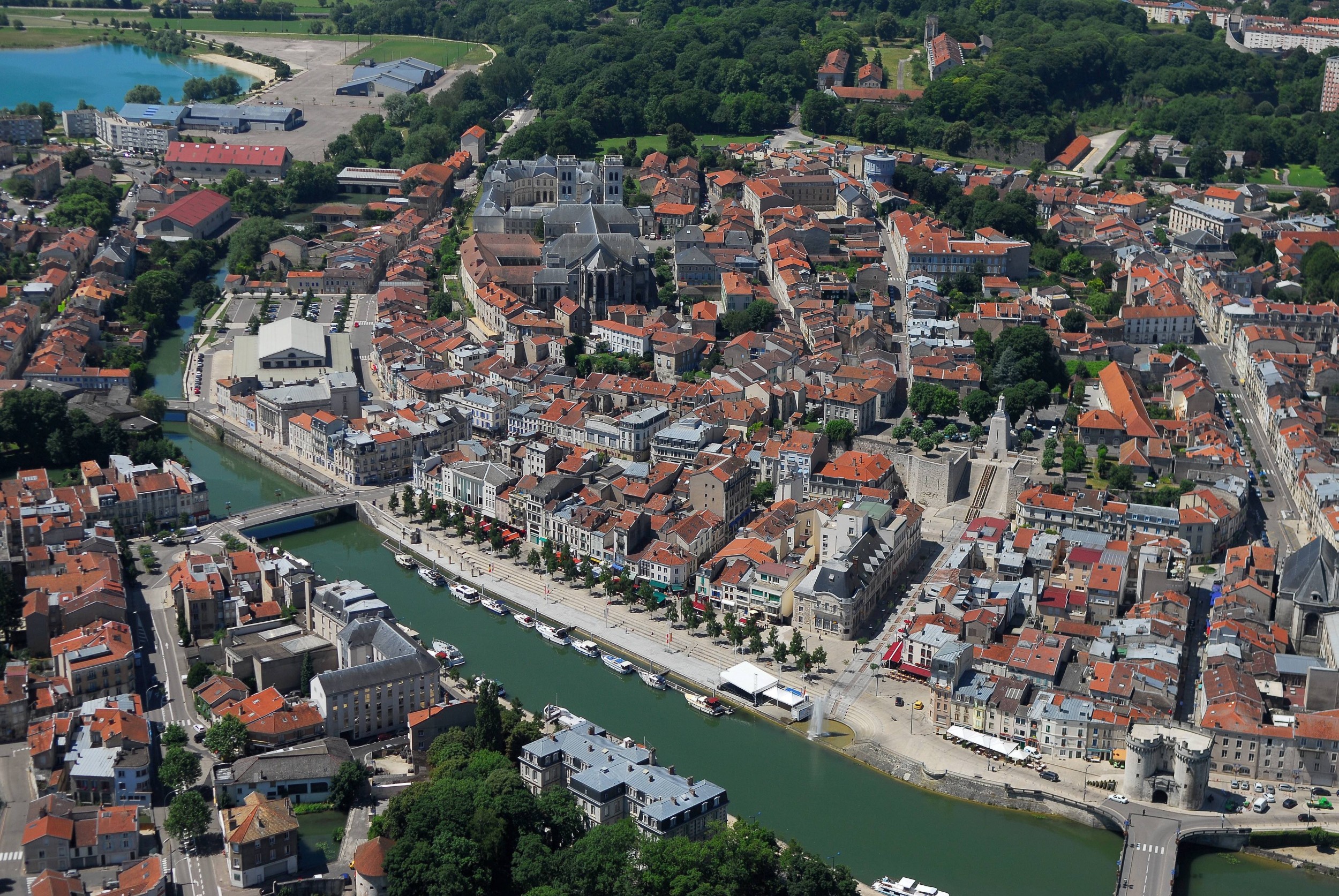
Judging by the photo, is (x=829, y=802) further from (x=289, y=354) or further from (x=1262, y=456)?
(x=289, y=354)

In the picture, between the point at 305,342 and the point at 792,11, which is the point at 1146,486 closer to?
the point at 305,342

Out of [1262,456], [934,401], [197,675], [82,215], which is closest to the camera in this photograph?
[197,675]

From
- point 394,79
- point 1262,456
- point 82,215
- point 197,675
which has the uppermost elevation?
point 394,79

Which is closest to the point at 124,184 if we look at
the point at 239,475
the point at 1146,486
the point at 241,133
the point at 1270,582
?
the point at 241,133

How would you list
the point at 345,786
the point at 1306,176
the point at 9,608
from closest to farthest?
the point at 345,786 < the point at 9,608 < the point at 1306,176

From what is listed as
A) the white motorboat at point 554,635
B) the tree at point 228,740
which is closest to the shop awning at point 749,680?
the white motorboat at point 554,635

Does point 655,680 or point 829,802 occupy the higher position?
point 655,680

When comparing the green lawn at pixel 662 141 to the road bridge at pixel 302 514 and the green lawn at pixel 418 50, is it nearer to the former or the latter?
the green lawn at pixel 418 50

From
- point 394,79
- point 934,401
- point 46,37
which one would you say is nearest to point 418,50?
point 394,79
